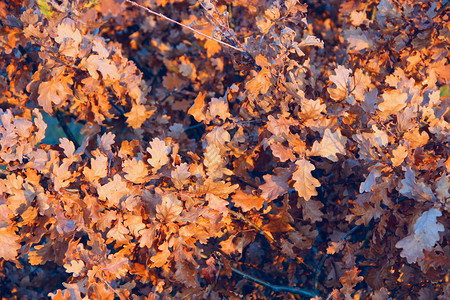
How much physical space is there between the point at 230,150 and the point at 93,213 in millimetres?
745

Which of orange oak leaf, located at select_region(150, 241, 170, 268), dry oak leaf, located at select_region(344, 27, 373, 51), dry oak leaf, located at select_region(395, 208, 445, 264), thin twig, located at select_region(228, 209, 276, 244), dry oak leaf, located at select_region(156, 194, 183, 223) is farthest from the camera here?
dry oak leaf, located at select_region(344, 27, 373, 51)

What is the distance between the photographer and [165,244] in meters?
1.91

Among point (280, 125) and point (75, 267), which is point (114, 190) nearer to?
point (75, 267)

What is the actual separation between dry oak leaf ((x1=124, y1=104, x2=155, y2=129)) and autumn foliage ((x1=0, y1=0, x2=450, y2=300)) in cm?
1

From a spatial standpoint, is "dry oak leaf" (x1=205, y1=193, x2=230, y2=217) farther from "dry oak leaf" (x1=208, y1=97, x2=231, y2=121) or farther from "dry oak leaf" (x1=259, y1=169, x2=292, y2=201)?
"dry oak leaf" (x1=208, y1=97, x2=231, y2=121)

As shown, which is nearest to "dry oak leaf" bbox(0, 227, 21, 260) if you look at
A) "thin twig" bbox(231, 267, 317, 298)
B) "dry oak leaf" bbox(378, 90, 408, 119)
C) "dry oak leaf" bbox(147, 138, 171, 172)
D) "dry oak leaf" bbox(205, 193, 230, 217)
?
"dry oak leaf" bbox(147, 138, 171, 172)

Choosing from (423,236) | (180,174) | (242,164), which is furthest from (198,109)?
(423,236)

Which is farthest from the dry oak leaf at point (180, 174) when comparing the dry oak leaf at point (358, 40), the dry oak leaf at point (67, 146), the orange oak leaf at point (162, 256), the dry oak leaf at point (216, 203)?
the dry oak leaf at point (358, 40)

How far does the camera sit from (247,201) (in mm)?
2094

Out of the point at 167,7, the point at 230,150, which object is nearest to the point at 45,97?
the point at 230,150

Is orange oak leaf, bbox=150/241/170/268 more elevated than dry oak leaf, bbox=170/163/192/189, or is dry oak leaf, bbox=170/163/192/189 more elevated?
dry oak leaf, bbox=170/163/192/189

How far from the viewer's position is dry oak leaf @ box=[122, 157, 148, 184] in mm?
1893

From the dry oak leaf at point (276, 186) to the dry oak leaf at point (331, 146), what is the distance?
6.3 inches

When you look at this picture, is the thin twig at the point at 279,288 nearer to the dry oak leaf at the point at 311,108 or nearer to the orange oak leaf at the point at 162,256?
the orange oak leaf at the point at 162,256
